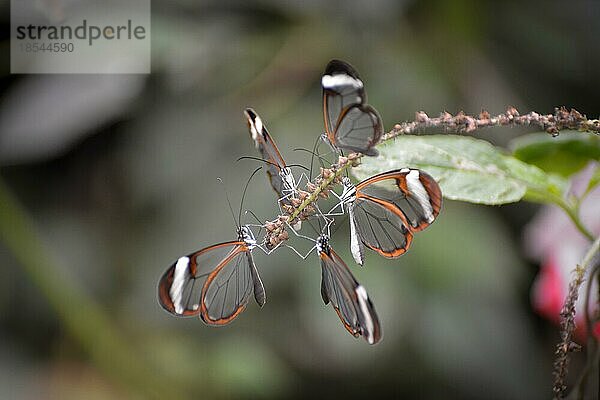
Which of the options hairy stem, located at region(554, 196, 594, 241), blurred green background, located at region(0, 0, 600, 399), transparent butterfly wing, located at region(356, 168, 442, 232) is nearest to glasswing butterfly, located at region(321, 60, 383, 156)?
transparent butterfly wing, located at region(356, 168, 442, 232)

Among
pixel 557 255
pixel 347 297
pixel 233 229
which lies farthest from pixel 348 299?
pixel 233 229

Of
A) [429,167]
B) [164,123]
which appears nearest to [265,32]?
[164,123]

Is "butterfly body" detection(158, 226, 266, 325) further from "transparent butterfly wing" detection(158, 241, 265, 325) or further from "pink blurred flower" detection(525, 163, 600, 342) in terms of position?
"pink blurred flower" detection(525, 163, 600, 342)

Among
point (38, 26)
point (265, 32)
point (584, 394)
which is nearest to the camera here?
point (584, 394)

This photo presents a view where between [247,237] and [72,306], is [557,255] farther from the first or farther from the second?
[72,306]

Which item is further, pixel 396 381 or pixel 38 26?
pixel 396 381

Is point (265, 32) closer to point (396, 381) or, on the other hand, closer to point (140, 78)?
point (140, 78)

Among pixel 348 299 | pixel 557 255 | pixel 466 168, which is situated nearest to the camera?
pixel 348 299

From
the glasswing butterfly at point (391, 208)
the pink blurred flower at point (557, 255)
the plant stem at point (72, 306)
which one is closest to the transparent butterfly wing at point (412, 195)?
the glasswing butterfly at point (391, 208)
